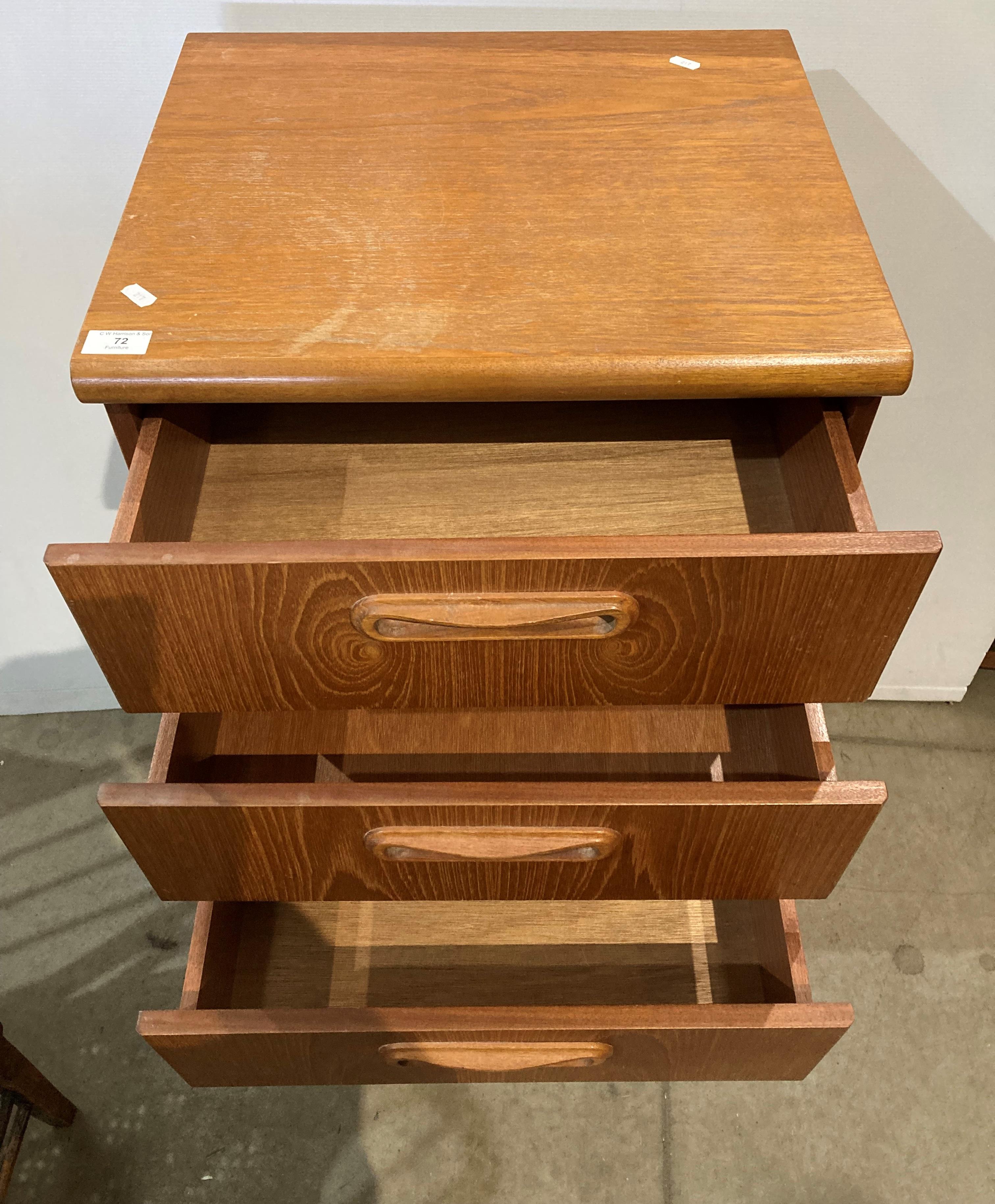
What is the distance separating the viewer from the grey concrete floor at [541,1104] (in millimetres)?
1086

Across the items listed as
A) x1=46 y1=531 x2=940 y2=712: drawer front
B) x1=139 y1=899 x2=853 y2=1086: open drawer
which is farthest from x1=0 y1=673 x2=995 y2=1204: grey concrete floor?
x1=46 y1=531 x2=940 y2=712: drawer front

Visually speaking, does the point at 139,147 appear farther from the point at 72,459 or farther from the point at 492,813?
→ the point at 492,813

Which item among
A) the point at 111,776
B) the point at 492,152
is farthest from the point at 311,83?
the point at 111,776

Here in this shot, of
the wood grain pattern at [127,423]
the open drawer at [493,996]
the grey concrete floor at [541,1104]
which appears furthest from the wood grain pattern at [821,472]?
the grey concrete floor at [541,1104]

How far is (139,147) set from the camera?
0.89m

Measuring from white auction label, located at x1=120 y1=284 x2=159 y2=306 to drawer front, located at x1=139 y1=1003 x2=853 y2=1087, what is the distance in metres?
0.52

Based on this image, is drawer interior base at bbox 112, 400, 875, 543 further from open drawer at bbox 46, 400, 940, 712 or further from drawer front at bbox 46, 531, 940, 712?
drawer front at bbox 46, 531, 940, 712

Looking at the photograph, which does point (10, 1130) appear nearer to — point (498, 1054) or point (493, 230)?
point (498, 1054)

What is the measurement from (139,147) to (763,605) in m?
0.68

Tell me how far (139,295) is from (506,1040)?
1.97 feet

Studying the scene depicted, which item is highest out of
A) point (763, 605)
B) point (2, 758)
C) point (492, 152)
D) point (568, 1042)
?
point (492, 152)

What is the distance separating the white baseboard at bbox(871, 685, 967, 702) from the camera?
4.73 feet

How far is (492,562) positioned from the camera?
57 centimetres

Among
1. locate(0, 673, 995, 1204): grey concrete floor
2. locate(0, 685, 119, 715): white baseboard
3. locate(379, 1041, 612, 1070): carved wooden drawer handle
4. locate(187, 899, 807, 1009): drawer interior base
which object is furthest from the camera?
locate(0, 685, 119, 715): white baseboard
